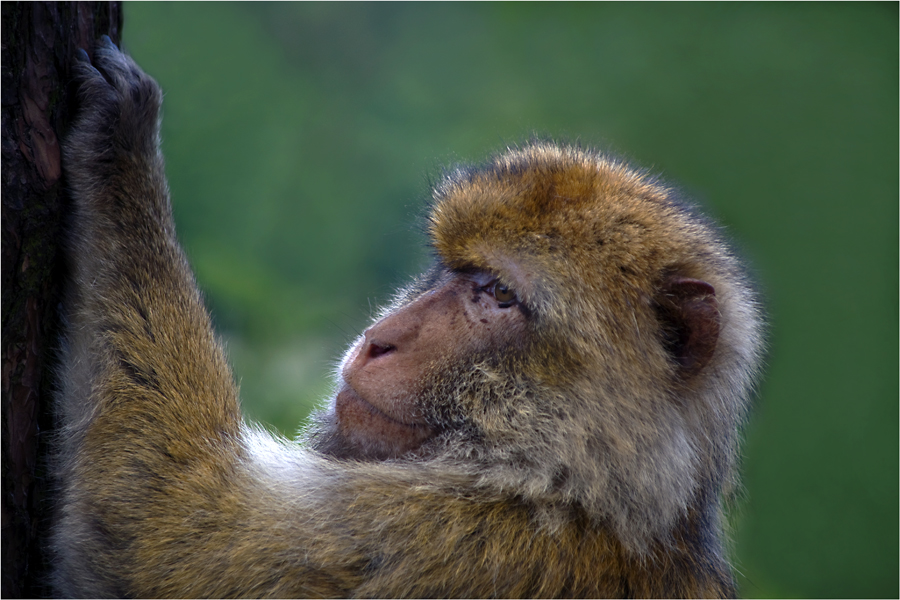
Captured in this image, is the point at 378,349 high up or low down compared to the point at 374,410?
up

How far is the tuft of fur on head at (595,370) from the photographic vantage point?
241cm

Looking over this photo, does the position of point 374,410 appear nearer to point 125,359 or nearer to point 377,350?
point 377,350

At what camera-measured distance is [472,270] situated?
2721 millimetres

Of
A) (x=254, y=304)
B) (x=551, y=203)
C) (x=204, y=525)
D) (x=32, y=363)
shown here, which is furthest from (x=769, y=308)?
(x=254, y=304)

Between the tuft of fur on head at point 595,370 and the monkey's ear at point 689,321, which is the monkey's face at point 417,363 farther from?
the monkey's ear at point 689,321

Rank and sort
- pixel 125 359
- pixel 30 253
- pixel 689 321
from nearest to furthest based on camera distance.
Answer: pixel 30 253 → pixel 689 321 → pixel 125 359

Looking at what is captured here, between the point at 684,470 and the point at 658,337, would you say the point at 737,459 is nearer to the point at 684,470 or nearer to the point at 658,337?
the point at 684,470

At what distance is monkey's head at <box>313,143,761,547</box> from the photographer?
2.41 meters

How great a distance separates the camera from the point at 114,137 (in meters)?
2.69

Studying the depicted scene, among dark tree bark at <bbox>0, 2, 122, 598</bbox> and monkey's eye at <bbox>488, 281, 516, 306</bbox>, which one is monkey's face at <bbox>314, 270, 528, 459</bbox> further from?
dark tree bark at <bbox>0, 2, 122, 598</bbox>

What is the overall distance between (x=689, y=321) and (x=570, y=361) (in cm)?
43

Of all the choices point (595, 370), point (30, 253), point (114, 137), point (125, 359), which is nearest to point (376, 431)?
point (595, 370)

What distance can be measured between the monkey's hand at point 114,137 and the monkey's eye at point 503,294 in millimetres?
1307

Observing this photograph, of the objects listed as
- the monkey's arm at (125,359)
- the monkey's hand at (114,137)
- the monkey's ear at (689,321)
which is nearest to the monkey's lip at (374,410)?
the monkey's arm at (125,359)
